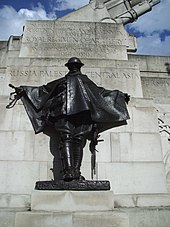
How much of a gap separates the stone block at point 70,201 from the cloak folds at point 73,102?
1.65 meters

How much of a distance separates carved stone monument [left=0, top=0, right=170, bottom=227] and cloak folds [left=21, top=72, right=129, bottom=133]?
13.3 inches

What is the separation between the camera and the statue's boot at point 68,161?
4.72m

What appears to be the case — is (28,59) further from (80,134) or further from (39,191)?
(39,191)

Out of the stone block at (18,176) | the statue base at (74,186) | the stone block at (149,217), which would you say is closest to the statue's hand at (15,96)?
the stone block at (18,176)

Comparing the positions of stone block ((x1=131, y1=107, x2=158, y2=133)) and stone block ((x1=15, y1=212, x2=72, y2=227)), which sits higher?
stone block ((x1=131, y1=107, x2=158, y2=133))

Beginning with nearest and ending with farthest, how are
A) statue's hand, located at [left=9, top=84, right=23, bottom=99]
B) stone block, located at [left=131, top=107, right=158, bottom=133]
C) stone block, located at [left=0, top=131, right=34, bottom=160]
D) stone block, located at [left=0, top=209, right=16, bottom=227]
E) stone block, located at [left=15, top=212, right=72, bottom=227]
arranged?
stone block, located at [left=15, top=212, right=72, bottom=227] < stone block, located at [left=0, top=209, right=16, bottom=227] < stone block, located at [left=0, top=131, right=34, bottom=160] < statue's hand, located at [left=9, top=84, right=23, bottom=99] < stone block, located at [left=131, top=107, right=158, bottom=133]

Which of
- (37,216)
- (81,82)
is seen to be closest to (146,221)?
(37,216)

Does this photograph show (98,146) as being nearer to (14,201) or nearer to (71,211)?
(71,211)

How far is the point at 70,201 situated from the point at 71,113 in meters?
1.80

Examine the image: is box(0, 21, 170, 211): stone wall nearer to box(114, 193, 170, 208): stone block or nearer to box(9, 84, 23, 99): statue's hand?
box(9, 84, 23, 99): statue's hand

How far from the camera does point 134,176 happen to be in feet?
19.3

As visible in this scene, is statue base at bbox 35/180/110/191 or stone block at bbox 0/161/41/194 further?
stone block at bbox 0/161/41/194

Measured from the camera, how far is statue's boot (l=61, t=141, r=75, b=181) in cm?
472

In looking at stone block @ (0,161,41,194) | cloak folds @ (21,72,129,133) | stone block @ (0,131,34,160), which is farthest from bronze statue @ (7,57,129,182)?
stone block @ (0,161,41,194)
